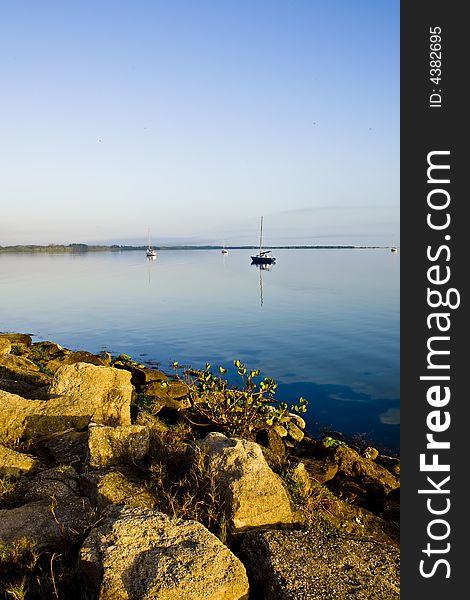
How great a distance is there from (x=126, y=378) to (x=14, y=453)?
278 centimetres

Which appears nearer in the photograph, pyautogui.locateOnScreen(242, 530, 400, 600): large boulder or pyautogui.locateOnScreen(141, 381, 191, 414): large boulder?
pyautogui.locateOnScreen(242, 530, 400, 600): large boulder

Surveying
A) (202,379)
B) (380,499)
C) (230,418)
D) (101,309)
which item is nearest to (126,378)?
(202,379)

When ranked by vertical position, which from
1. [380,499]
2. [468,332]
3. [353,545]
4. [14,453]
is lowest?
[380,499]

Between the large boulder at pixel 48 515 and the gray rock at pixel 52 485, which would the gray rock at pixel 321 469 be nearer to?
the gray rock at pixel 52 485

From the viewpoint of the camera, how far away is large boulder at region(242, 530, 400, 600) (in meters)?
4.14

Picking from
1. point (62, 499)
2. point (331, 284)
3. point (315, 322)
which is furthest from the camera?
point (331, 284)

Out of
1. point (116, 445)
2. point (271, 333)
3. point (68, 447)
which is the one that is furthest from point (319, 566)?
point (271, 333)

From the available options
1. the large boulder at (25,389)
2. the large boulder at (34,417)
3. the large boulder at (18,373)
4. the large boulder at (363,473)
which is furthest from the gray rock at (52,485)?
the large boulder at (363,473)

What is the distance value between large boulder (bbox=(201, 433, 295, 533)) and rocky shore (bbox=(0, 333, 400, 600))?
0.01m

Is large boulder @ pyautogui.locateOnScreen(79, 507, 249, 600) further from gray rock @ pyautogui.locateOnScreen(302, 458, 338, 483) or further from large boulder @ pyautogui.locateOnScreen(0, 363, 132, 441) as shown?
gray rock @ pyautogui.locateOnScreen(302, 458, 338, 483)

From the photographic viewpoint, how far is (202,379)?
920 centimetres

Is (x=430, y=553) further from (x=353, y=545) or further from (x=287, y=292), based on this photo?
(x=287, y=292)

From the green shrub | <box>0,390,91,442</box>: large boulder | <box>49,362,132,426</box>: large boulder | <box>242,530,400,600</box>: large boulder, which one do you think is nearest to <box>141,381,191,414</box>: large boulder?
the green shrub

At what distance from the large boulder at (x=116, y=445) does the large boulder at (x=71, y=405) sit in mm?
1375
